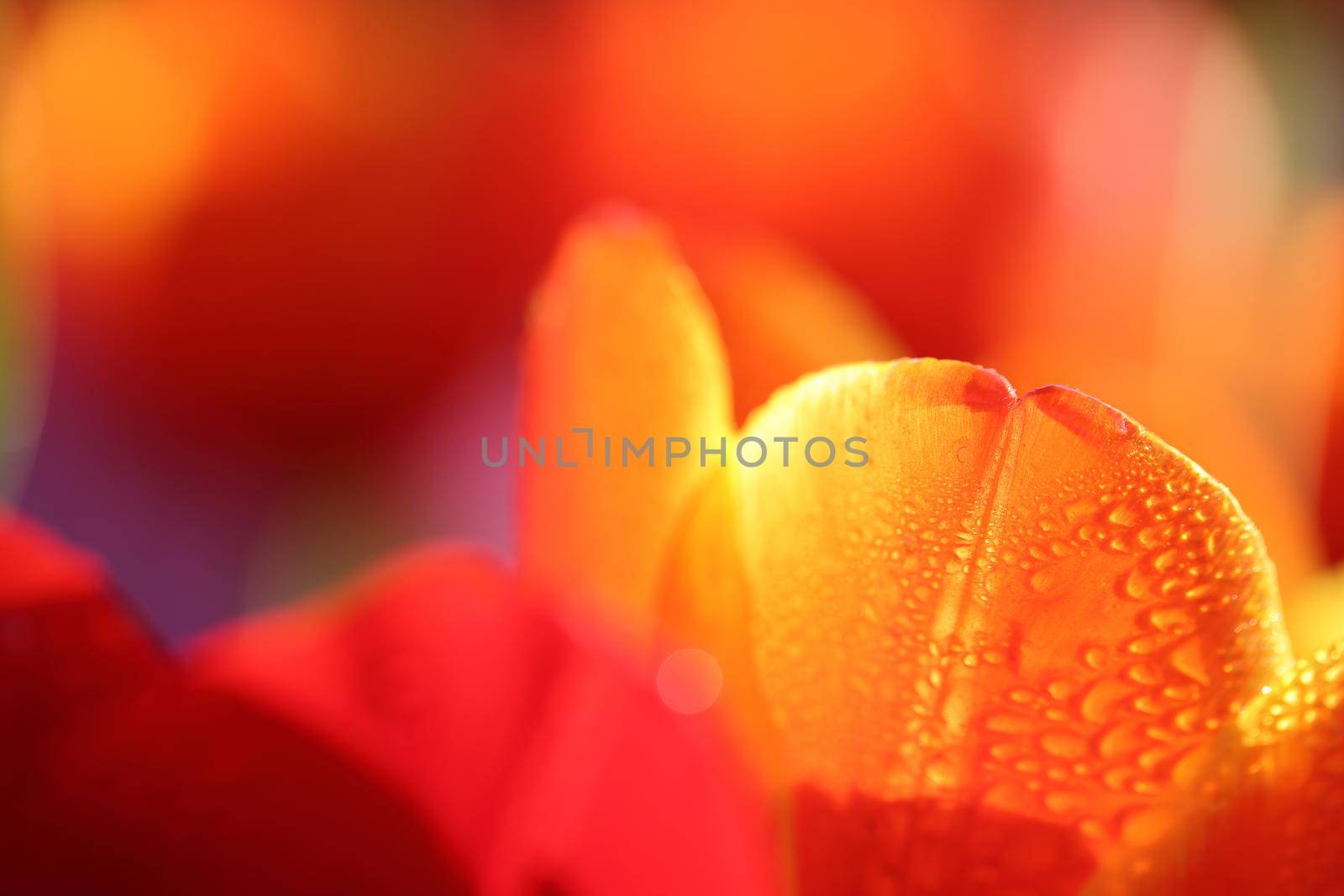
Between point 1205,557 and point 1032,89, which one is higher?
point 1032,89

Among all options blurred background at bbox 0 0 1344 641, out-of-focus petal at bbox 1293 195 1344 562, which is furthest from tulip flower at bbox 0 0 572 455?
out-of-focus petal at bbox 1293 195 1344 562

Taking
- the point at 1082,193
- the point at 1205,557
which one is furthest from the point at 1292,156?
the point at 1205,557

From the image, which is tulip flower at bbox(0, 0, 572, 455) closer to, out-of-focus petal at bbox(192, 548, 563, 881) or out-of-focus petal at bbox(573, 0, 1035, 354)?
out-of-focus petal at bbox(573, 0, 1035, 354)

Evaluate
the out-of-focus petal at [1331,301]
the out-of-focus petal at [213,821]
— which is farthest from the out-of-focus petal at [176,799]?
the out-of-focus petal at [1331,301]

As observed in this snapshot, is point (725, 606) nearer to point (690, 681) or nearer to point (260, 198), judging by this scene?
point (690, 681)

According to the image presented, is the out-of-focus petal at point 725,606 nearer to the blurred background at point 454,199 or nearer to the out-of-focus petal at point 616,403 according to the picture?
the out-of-focus petal at point 616,403

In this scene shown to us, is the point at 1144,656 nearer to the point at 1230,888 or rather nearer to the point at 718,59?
the point at 1230,888

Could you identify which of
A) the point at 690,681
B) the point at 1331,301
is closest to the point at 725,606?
the point at 690,681
